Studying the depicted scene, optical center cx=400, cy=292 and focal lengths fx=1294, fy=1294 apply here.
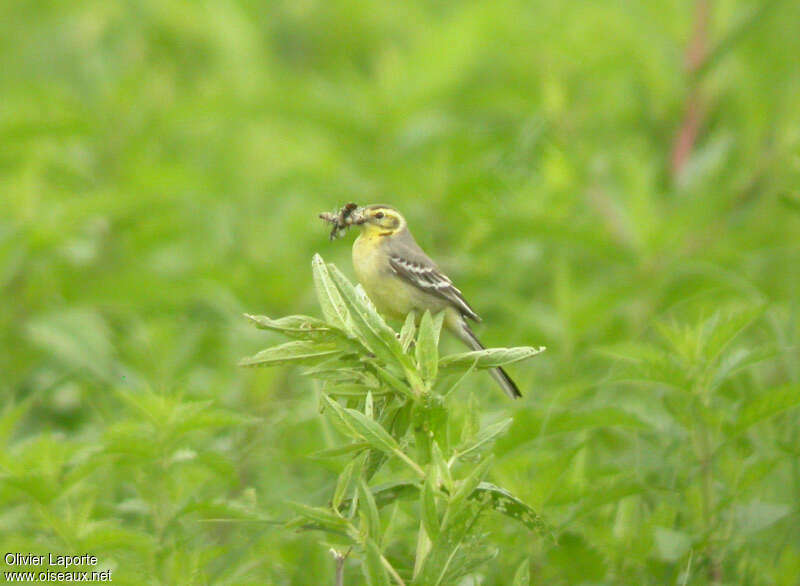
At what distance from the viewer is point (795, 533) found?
14.7 feet

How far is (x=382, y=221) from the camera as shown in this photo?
17.7 ft

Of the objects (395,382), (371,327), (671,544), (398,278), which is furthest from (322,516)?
(398,278)

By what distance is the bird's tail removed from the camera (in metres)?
4.72

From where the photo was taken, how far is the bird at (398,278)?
5055 millimetres

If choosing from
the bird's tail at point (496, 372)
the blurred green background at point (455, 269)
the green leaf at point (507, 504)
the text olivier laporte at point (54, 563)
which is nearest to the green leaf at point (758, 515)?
the blurred green background at point (455, 269)

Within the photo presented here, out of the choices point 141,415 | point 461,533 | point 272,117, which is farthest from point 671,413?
point 272,117

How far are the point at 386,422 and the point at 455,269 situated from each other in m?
3.85

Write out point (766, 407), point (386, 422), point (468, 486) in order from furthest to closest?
point (766, 407)
point (386, 422)
point (468, 486)

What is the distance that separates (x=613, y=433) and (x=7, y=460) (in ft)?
9.38

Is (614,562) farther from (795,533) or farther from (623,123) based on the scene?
(623,123)

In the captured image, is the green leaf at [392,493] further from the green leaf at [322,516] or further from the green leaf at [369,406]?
the green leaf at [369,406]

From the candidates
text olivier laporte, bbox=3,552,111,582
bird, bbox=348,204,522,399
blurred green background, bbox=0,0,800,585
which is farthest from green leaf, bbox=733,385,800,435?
text olivier laporte, bbox=3,552,111,582

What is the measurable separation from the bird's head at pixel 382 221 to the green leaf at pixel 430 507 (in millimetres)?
2255

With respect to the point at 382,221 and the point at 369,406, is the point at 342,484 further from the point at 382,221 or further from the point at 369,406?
the point at 382,221
